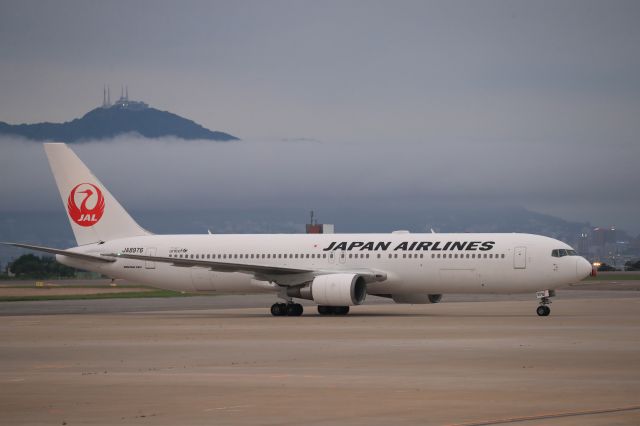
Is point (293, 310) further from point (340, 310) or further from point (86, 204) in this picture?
point (86, 204)

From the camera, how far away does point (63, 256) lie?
177 feet

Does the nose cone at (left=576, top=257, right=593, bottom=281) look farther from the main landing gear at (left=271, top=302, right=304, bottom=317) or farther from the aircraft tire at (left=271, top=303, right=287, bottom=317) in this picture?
the aircraft tire at (left=271, top=303, right=287, bottom=317)

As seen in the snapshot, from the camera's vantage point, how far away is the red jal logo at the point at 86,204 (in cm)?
5509

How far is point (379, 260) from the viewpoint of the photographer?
48.9 metres

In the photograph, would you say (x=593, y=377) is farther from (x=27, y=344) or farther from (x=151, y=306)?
(x=151, y=306)

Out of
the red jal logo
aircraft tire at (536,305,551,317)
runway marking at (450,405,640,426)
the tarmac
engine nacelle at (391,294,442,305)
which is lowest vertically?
runway marking at (450,405,640,426)

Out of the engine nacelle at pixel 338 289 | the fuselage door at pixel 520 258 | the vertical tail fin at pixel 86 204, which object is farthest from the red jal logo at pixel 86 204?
the fuselage door at pixel 520 258

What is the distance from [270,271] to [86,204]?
37.4 feet

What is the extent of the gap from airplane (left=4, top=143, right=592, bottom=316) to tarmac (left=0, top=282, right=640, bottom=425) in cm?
391

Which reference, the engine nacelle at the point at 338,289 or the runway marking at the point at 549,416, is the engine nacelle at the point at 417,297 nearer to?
the engine nacelle at the point at 338,289

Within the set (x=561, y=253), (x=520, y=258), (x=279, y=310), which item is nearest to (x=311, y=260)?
(x=279, y=310)

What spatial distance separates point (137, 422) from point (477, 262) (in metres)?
32.1

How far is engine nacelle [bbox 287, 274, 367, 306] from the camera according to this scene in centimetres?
4650

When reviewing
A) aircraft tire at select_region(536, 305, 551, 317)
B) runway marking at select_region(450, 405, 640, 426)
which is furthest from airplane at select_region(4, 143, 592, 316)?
runway marking at select_region(450, 405, 640, 426)
